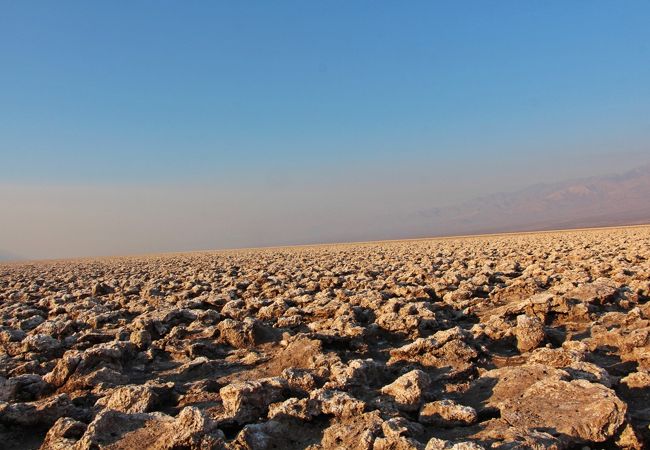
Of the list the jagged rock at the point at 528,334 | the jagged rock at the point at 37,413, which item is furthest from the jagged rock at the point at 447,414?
the jagged rock at the point at 37,413

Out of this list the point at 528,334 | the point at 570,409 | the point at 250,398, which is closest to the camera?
the point at 570,409

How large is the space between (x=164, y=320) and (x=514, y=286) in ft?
12.8

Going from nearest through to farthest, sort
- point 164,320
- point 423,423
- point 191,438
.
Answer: point 191,438, point 423,423, point 164,320

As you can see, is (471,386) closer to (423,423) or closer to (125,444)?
(423,423)

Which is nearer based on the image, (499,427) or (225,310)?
(499,427)

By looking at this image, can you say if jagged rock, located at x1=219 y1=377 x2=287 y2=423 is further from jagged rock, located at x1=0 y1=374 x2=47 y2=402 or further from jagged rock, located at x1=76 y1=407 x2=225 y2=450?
jagged rock, located at x1=0 y1=374 x2=47 y2=402

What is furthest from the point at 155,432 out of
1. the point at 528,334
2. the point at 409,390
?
the point at 528,334

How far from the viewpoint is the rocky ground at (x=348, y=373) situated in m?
2.23

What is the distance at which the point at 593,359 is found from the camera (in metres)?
3.12

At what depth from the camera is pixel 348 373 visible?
287cm

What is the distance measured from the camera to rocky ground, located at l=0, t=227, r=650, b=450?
2227 mm

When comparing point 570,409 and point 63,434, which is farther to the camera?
point 63,434

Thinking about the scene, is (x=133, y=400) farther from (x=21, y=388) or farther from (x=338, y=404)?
(x=338, y=404)

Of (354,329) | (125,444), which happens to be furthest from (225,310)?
(125,444)
